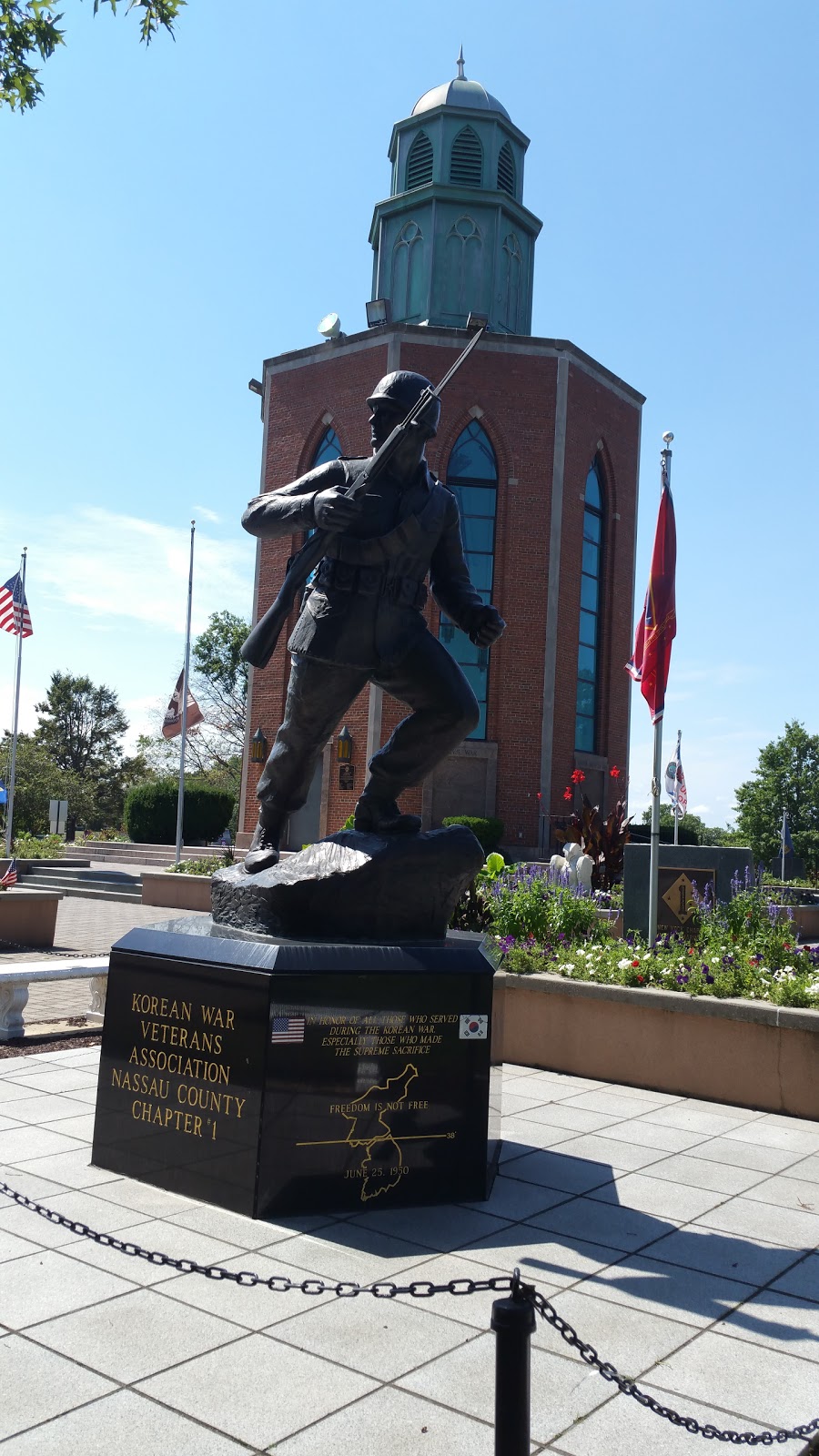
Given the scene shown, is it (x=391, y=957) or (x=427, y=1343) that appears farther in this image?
(x=391, y=957)

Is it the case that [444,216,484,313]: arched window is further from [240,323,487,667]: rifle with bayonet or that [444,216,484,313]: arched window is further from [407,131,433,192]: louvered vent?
[240,323,487,667]: rifle with bayonet

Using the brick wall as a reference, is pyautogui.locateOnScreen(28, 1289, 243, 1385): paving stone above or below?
below

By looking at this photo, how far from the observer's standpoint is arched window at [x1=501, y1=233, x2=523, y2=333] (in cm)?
3133

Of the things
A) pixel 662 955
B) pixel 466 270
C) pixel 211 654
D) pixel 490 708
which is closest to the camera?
pixel 662 955

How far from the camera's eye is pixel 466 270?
30922mm

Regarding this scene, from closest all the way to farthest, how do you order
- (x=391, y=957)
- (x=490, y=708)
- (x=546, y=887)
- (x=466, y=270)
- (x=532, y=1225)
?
1. (x=532, y=1225)
2. (x=391, y=957)
3. (x=546, y=887)
4. (x=490, y=708)
5. (x=466, y=270)

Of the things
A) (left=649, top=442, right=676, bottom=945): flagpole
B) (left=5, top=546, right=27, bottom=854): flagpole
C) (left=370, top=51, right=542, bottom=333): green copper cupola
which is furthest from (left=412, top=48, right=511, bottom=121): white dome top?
(left=649, top=442, right=676, bottom=945): flagpole

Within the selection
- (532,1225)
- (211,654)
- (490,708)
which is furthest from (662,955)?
(211,654)

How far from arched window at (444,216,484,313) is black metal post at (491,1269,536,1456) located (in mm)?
31212

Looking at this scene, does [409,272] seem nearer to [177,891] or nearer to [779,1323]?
[177,891]

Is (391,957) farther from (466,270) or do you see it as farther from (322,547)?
(466,270)

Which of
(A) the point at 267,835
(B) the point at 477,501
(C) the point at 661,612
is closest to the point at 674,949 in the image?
(C) the point at 661,612

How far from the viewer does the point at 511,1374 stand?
7.80 feet

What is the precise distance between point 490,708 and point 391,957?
22100mm
